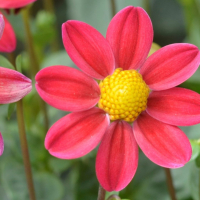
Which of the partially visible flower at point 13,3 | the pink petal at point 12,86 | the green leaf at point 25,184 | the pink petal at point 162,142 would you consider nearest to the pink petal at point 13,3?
the partially visible flower at point 13,3

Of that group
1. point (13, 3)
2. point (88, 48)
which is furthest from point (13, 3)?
point (88, 48)

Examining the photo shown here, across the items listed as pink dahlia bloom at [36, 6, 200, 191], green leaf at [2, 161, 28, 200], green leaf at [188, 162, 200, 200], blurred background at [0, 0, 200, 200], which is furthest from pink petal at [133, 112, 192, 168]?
green leaf at [2, 161, 28, 200]

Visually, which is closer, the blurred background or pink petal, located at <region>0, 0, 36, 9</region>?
pink petal, located at <region>0, 0, 36, 9</region>

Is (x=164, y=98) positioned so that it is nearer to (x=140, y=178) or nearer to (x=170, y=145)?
(x=170, y=145)

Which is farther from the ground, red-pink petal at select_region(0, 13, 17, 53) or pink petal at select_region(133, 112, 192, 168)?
red-pink petal at select_region(0, 13, 17, 53)

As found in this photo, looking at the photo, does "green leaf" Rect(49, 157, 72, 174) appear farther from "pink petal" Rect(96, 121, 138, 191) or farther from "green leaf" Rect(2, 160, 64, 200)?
"pink petal" Rect(96, 121, 138, 191)

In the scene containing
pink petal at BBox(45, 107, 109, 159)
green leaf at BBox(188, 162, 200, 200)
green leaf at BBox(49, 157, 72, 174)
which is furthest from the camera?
green leaf at BBox(49, 157, 72, 174)

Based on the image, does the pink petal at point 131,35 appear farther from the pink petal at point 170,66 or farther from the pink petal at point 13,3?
the pink petal at point 13,3

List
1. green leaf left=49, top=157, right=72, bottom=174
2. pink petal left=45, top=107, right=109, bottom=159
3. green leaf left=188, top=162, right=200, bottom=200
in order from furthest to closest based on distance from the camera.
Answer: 1. green leaf left=49, top=157, right=72, bottom=174
2. green leaf left=188, top=162, right=200, bottom=200
3. pink petal left=45, top=107, right=109, bottom=159

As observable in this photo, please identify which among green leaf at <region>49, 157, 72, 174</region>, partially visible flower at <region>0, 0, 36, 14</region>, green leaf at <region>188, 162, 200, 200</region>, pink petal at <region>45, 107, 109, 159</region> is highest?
partially visible flower at <region>0, 0, 36, 14</region>
